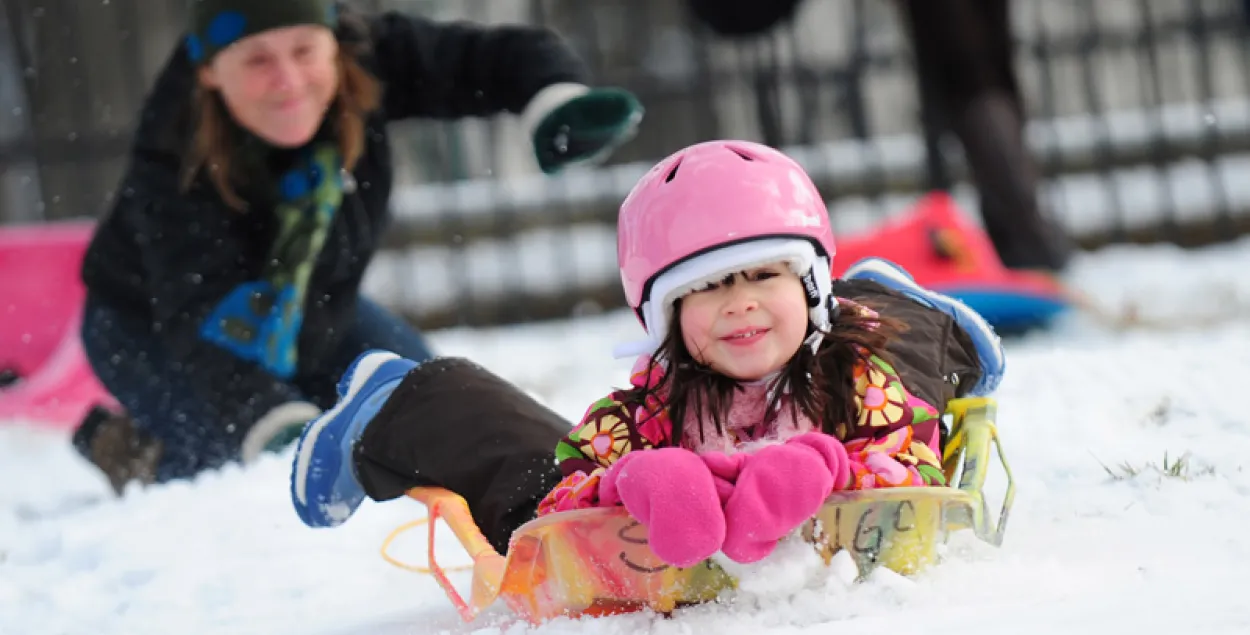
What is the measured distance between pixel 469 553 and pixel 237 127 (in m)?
1.84

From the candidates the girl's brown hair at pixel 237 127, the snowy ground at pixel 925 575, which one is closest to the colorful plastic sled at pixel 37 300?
the snowy ground at pixel 925 575

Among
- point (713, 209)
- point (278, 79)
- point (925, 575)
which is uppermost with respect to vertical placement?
point (278, 79)

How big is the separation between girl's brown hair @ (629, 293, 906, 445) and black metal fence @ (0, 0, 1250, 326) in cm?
613

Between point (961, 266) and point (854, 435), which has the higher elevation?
point (854, 435)

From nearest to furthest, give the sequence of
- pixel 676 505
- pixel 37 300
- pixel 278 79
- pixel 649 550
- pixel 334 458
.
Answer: pixel 676 505
pixel 649 550
pixel 334 458
pixel 278 79
pixel 37 300

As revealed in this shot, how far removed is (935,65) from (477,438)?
347 centimetres

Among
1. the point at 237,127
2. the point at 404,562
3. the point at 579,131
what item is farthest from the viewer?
the point at 237,127

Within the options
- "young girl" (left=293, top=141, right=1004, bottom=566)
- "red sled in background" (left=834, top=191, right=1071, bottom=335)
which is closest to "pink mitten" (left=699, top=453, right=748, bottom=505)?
"young girl" (left=293, top=141, right=1004, bottom=566)

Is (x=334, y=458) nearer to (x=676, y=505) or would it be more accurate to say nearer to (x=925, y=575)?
(x=676, y=505)

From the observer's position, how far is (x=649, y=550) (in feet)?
6.45

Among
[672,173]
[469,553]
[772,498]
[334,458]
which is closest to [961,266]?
[334,458]

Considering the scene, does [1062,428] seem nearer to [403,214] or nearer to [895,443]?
[895,443]

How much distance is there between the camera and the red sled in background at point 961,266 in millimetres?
5297

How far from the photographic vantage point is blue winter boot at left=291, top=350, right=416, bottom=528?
2.69 metres
